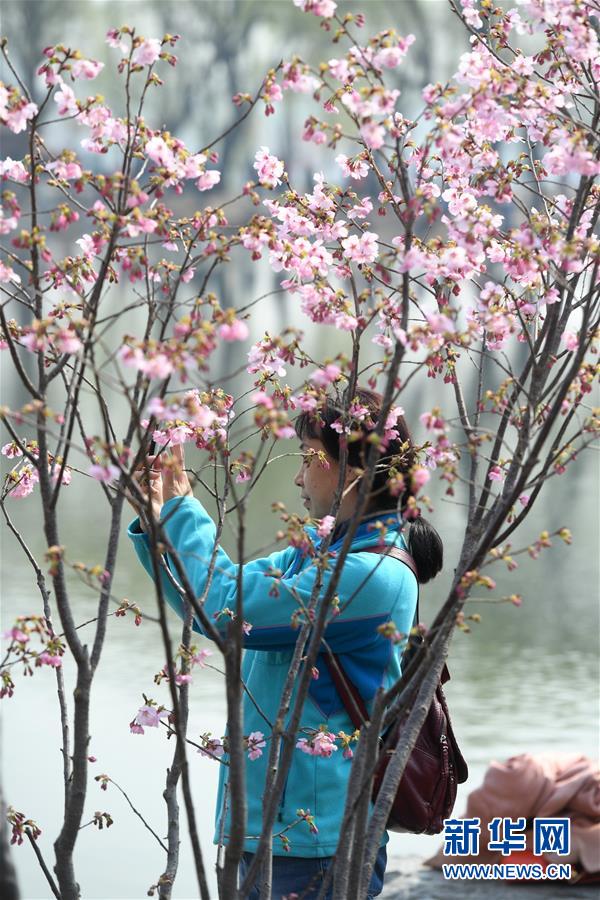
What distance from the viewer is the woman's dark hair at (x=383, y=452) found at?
1614 mm

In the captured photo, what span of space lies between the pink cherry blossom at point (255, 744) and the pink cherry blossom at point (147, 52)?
885 millimetres

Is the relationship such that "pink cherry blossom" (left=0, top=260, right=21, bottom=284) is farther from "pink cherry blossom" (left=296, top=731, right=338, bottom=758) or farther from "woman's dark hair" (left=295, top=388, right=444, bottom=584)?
"pink cherry blossom" (left=296, top=731, right=338, bottom=758)

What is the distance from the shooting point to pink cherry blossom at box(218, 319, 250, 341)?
1225mm

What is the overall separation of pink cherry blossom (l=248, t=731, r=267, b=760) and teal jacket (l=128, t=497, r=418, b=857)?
0.13 ft

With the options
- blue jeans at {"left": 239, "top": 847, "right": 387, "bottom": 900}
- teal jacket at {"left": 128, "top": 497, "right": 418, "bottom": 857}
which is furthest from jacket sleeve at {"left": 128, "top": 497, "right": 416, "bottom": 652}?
blue jeans at {"left": 239, "top": 847, "right": 387, "bottom": 900}

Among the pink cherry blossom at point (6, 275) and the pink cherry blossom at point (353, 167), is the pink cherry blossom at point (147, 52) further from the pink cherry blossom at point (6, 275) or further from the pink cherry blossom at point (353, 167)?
the pink cherry blossom at point (353, 167)

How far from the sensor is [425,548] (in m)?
1.86

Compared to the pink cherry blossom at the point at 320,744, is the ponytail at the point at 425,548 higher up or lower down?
higher up

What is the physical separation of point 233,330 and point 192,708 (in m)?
3.90

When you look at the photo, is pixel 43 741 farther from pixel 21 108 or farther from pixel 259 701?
pixel 21 108

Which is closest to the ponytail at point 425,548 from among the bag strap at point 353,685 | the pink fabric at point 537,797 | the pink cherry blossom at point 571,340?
the bag strap at point 353,685

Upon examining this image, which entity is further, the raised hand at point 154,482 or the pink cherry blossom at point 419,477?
the raised hand at point 154,482

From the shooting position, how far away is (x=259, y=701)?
70.6 inches

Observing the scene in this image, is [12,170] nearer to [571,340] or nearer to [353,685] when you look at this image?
[571,340]
